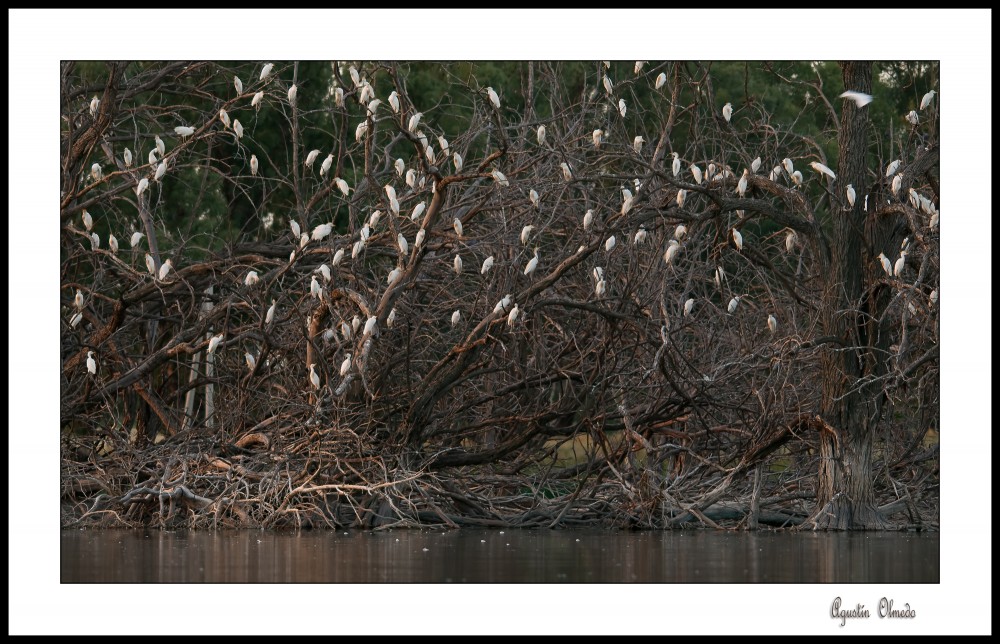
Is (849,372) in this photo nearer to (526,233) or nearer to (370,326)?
(526,233)

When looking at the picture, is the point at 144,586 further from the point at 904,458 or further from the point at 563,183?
the point at 904,458

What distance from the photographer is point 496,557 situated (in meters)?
10.1

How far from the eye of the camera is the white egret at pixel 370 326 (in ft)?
40.3

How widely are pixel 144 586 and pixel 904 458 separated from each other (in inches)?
300

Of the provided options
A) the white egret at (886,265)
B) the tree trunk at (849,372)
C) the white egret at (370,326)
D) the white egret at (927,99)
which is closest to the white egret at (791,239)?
the tree trunk at (849,372)

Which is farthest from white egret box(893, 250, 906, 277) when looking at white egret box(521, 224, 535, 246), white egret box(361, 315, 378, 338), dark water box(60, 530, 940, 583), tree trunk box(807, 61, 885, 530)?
white egret box(361, 315, 378, 338)

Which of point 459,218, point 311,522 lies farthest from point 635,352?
point 311,522

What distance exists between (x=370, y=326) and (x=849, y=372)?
12.8ft

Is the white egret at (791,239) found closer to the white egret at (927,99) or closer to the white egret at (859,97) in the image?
the white egret at (859,97)

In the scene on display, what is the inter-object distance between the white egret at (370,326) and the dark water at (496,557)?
5.32 ft

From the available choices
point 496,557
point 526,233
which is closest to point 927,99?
point 526,233

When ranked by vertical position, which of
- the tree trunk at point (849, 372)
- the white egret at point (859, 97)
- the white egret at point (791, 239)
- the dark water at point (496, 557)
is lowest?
the dark water at point (496, 557)

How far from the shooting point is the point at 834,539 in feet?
37.8

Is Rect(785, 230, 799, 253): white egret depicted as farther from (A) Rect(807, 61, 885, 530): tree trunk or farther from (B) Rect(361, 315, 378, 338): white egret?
(B) Rect(361, 315, 378, 338): white egret
